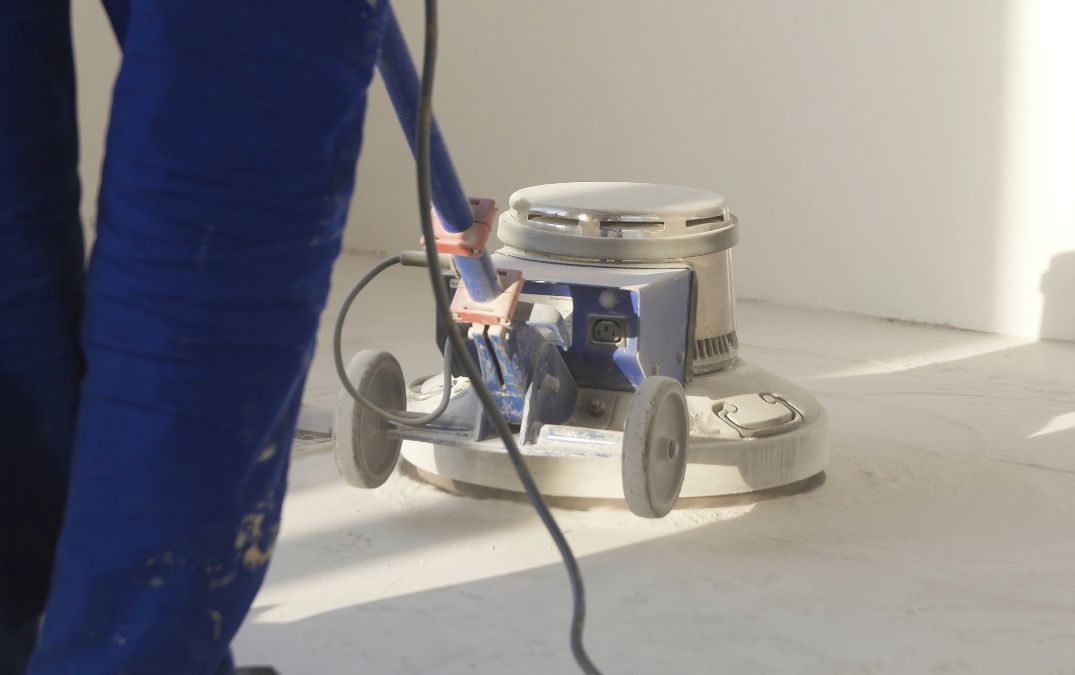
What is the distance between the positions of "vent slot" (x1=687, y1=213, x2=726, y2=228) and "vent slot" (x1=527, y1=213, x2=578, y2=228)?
16 centimetres

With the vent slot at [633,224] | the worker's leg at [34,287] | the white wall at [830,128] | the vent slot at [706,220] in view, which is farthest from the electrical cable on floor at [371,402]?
the white wall at [830,128]

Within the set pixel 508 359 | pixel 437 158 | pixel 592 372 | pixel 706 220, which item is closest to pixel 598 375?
pixel 592 372

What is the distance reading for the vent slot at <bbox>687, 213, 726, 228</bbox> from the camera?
1.66 meters

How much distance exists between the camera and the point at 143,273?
0.66 m

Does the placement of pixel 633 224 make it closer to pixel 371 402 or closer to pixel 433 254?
pixel 371 402

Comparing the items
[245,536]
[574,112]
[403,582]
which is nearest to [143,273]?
[245,536]

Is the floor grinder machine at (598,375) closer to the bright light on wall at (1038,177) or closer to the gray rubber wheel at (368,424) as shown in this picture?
the gray rubber wheel at (368,424)

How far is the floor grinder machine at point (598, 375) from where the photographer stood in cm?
143

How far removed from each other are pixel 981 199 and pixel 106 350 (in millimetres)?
2385

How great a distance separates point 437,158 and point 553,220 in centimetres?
46

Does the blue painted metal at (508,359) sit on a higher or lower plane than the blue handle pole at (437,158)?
lower

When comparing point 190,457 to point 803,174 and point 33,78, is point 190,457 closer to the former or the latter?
point 33,78

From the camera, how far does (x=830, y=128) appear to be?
2.84m

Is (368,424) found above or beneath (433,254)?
beneath
